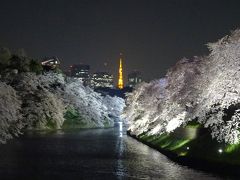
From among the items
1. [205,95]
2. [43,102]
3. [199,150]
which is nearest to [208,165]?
[199,150]

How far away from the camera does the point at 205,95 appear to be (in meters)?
34.4

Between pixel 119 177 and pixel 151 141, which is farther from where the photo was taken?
pixel 151 141

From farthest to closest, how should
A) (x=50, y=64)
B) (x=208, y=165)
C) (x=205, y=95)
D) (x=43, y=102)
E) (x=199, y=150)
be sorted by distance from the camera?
(x=50, y=64) → (x=43, y=102) → (x=199, y=150) → (x=205, y=95) → (x=208, y=165)

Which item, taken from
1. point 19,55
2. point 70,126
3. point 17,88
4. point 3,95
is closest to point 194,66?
point 3,95

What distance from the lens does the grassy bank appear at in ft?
105

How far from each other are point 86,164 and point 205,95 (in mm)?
9417

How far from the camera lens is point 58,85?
9450cm

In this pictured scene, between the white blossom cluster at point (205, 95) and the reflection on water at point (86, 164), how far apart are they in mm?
3526

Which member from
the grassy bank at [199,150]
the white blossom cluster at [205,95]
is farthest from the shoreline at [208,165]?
the white blossom cluster at [205,95]

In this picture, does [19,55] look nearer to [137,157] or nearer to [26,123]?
[26,123]

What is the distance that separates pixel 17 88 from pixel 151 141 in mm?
26498

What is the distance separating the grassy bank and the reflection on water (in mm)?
1132

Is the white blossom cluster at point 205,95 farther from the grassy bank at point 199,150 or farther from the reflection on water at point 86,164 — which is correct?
the reflection on water at point 86,164

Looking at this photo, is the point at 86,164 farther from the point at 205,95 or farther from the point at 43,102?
the point at 43,102
